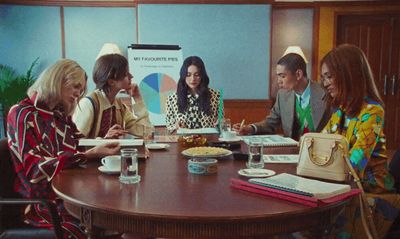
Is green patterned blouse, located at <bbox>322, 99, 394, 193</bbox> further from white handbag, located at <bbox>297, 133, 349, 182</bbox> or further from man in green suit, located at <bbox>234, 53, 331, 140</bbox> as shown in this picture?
man in green suit, located at <bbox>234, 53, 331, 140</bbox>

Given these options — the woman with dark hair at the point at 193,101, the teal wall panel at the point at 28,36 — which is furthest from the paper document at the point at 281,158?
the teal wall panel at the point at 28,36

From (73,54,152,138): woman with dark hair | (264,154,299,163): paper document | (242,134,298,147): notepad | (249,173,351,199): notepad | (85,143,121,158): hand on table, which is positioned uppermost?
(73,54,152,138): woman with dark hair

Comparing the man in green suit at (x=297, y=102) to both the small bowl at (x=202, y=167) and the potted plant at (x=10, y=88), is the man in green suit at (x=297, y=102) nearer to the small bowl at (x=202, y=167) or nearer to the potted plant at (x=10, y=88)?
the small bowl at (x=202, y=167)

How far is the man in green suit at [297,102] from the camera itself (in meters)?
2.87

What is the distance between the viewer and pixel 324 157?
1648 mm

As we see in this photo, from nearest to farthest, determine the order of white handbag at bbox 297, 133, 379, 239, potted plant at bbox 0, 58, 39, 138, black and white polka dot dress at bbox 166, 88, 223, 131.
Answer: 1. white handbag at bbox 297, 133, 379, 239
2. black and white polka dot dress at bbox 166, 88, 223, 131
3. potted plant at bbox 0, 58, 39, 138

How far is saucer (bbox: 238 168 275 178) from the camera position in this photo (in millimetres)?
1663

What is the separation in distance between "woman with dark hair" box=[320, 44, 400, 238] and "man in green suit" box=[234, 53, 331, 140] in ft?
2.60

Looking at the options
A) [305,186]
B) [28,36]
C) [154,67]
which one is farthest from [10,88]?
[305,186]

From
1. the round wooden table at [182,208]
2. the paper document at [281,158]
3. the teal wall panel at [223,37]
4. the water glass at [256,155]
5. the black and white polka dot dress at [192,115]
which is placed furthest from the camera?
the teal wall panel at [223,37]

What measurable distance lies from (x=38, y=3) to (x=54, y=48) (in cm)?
58

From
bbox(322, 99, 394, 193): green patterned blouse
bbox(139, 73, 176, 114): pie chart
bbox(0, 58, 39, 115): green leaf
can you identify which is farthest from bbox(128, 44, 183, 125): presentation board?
bbox(322, 99, 394, 193): green patterned blouse

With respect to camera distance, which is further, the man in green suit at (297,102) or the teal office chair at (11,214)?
the man in green suit at (297,102)

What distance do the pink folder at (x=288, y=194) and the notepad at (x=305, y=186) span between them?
0.01 metres
